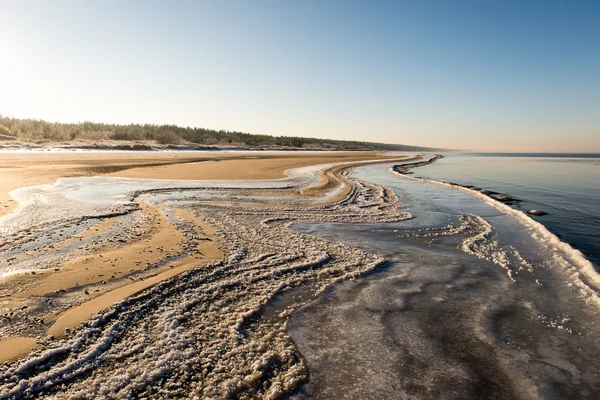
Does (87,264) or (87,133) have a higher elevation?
(87,133)

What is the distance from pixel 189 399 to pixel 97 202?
895 centimetres

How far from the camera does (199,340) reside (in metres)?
3.11

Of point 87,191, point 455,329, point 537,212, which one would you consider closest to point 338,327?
point 455,329

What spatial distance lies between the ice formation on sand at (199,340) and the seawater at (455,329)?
339 millimetres

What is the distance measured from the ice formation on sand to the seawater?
34 cm

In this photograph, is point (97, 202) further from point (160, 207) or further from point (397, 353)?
point (397, 353)

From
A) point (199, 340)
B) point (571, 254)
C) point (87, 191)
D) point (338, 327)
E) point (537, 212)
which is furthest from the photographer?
point (87, 191)

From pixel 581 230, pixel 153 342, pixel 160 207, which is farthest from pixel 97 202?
pixel 581 230

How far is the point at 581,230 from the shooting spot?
27.8 feet

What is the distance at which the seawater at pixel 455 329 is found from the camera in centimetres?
272

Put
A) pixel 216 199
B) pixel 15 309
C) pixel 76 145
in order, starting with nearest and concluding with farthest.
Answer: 1. pixel 15 309
2. pixel 216 199
3. pixel 76 145

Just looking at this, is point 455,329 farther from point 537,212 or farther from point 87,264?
point 537,212

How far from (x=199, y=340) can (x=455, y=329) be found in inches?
108

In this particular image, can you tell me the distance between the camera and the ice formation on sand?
2508 mm
